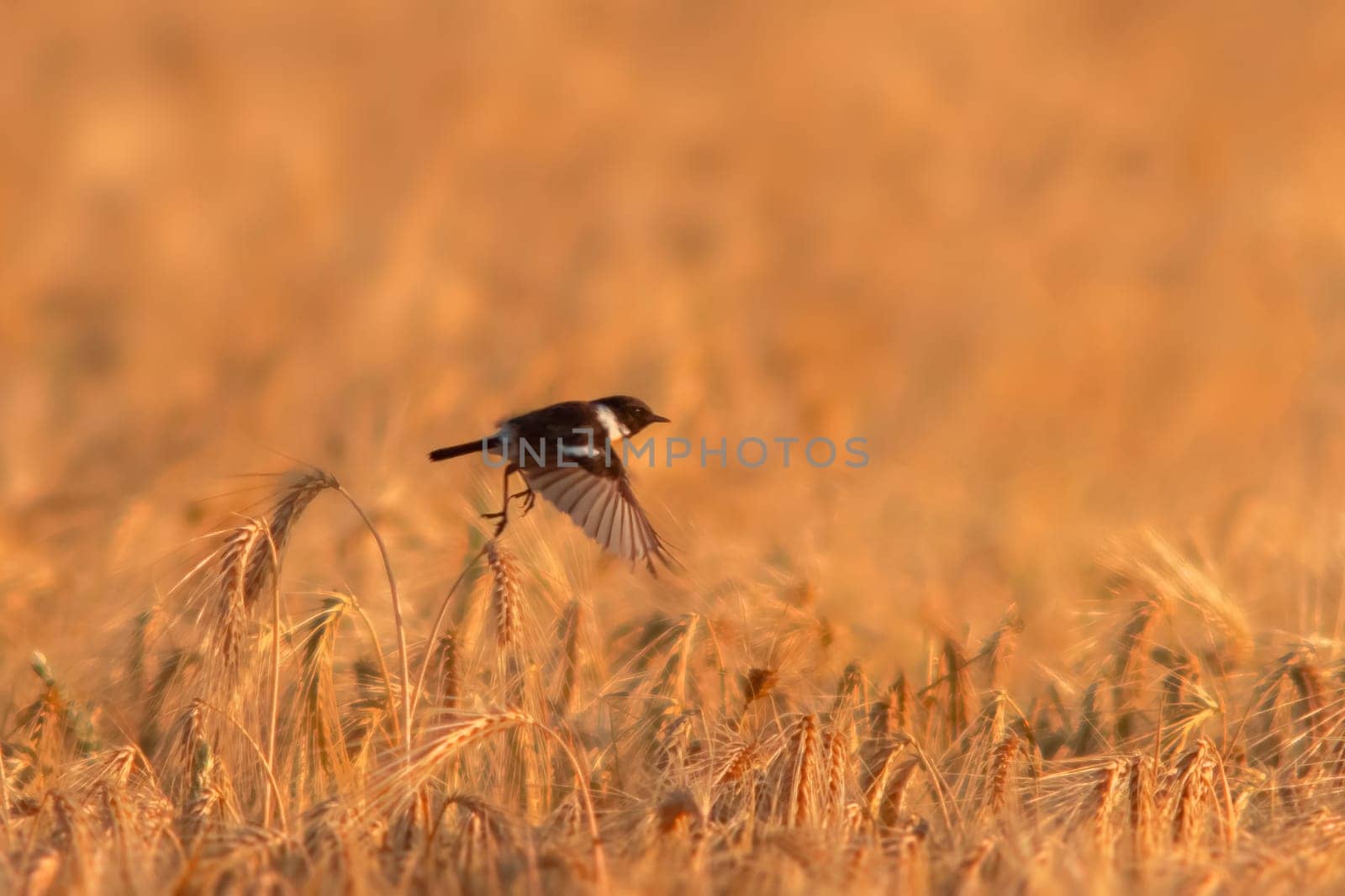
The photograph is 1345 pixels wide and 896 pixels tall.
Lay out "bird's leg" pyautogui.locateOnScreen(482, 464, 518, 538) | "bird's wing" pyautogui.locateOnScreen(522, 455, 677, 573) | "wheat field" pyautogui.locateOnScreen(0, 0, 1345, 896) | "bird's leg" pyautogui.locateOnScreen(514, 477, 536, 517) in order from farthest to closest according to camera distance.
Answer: "bird's leg" pyautogui.locateOnScreen(514, 477, 536, 517) → "bird's leg" pyautogui.locateOnScreen(482, 464, 518, 538) → "bird's wing" pyautogui.locateOnScreen(522, 455, 677, 573) → "wheat field" pyautogui.locateOnScreen(0, 0, 1345, 896)

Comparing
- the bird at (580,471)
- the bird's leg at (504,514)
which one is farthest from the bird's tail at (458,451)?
the bird's leg at (504,514)

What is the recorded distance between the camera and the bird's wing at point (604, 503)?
4.50m

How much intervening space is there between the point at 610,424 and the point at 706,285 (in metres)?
12.2

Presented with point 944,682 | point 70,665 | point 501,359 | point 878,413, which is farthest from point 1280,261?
point 70,665

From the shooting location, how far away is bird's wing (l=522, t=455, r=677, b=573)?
4.50 meters

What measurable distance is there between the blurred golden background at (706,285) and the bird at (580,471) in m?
0.41

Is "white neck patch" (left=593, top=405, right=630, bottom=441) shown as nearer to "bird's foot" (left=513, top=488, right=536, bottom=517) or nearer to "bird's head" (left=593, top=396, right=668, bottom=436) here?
"bird's head" (left=593, top=396, right=668, bottom=436)

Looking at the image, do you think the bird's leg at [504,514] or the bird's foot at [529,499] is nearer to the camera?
the bird's leg at [504,514]

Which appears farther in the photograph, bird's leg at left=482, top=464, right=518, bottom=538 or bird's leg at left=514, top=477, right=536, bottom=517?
bird's leg at left=514, top=477, right=536, bottom=517

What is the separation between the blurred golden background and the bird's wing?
0.46 meters

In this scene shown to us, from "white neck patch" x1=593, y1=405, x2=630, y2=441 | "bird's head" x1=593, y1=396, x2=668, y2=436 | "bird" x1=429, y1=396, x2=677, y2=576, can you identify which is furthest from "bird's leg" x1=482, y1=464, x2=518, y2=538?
"bird's head" x1=593, y1=396, x2=668, y2=436

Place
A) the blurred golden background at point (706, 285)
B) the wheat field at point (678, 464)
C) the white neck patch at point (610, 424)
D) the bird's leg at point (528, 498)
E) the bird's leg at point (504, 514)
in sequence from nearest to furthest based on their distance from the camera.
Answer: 1. the wheat field at point (678, 464)
2. the bird's leg at point (504, 514)
3. the bird's leg at point (528, 498)
4. the white neck patch at point (610, 424)
5. the blurred golden background at point (706, 285)

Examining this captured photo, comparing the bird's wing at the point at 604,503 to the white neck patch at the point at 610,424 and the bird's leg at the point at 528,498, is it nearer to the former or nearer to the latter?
the bird's leg at the point at 528,498

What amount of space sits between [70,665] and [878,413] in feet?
32.3
